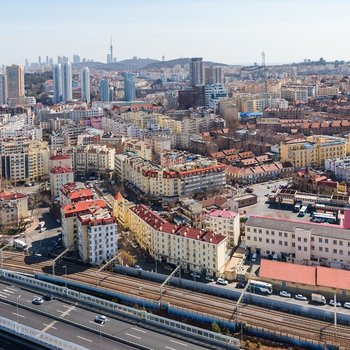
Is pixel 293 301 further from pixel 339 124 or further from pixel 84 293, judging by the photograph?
pixel 339 124

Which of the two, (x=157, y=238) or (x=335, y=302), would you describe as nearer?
(x=335, y=302)

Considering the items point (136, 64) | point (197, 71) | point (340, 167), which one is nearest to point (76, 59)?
point (136, 64)

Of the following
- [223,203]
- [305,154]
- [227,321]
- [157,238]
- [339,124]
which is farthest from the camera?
[339,124]

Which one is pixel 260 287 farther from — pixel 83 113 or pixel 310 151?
pixel 83 113

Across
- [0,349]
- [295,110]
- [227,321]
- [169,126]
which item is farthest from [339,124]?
[0,349]

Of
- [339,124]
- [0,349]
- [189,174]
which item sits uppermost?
[339,124]

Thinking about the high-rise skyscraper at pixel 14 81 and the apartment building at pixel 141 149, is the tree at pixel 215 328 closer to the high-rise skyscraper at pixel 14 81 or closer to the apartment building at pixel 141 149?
the apartment building at pixel 141 149
